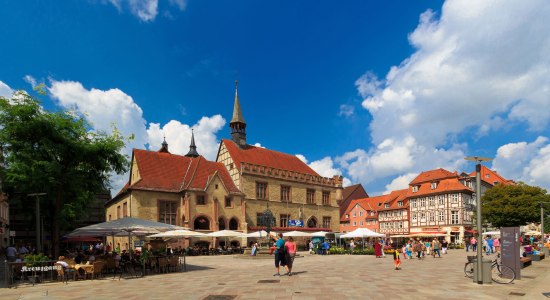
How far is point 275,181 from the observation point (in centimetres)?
5419

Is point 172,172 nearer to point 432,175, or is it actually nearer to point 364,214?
point 432,175

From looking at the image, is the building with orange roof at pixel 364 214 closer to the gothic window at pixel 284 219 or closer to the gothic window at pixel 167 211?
the gothic window at pixel 284 219

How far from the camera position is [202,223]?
150 ft

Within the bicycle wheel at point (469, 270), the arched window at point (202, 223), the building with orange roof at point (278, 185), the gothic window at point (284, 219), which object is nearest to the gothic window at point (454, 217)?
the building with orange roof at point (278, 185)

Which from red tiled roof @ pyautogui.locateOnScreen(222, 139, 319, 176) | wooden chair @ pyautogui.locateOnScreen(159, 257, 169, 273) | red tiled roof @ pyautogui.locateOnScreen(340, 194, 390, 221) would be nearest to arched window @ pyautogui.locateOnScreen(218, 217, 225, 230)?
red tiled roof @ pyautogui.locateOnScreen(222, 139, 319, 176)

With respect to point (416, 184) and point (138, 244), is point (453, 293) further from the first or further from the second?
point (416, 184)

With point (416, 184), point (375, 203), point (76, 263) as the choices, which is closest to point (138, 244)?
point (76, 263)

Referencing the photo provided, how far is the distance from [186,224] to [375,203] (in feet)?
169

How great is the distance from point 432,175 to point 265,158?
30.9 meters

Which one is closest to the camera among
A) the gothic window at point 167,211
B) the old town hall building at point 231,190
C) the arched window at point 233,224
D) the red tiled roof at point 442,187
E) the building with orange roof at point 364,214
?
the gothic window at point 167,211

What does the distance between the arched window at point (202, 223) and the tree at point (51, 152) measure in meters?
21.8

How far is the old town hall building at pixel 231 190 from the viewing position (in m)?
44.0

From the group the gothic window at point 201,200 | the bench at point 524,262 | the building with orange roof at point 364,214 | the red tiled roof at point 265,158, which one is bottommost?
the building with orange roof at point 364,214

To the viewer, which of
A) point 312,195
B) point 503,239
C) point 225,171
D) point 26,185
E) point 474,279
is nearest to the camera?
point 474,279
